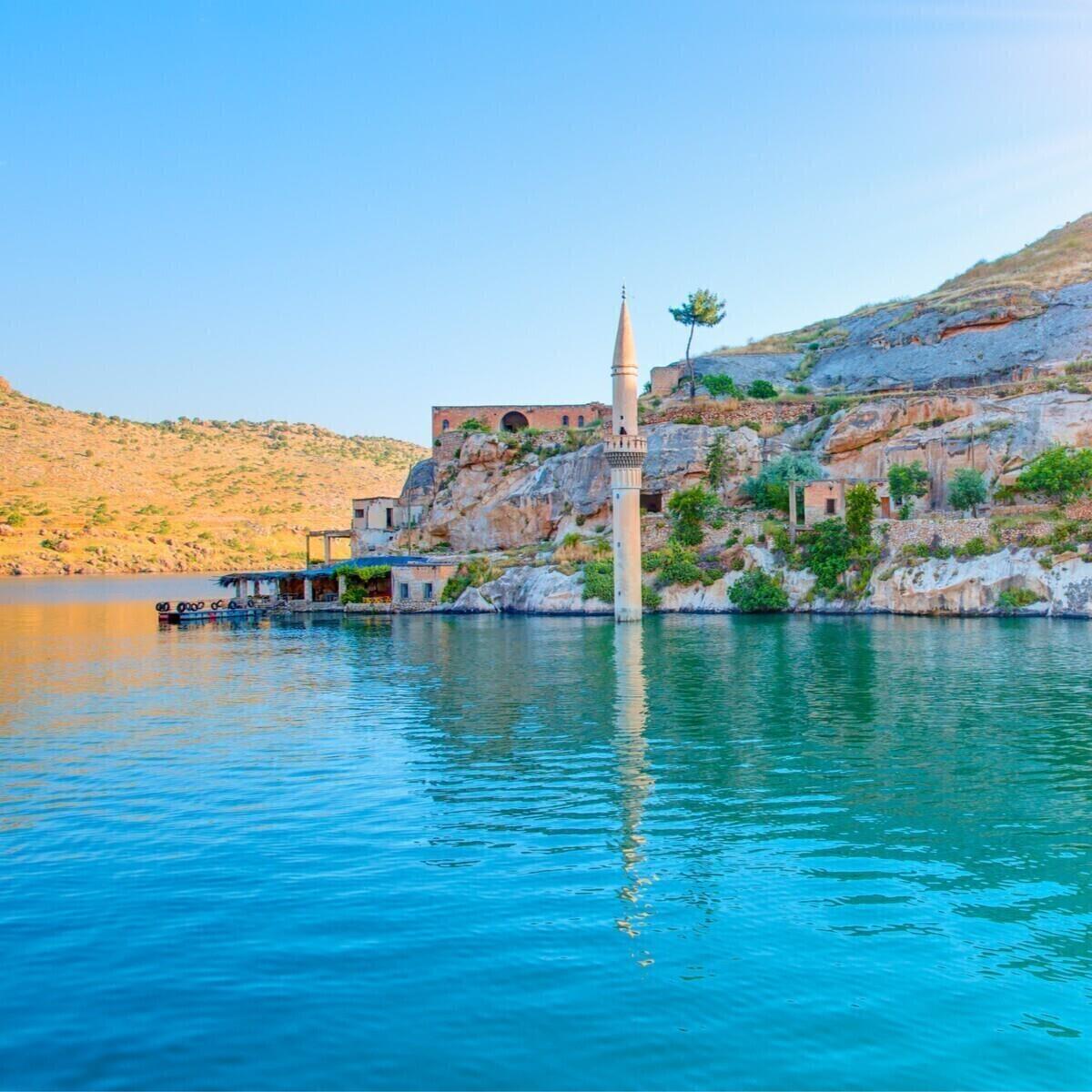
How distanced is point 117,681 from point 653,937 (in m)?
26.8

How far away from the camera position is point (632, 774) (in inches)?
742

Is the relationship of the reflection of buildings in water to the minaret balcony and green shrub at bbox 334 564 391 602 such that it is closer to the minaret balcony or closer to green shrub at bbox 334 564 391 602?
the minaret balcony

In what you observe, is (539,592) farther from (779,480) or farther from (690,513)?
(779,480)

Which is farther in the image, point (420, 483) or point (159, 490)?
point (159, 490)

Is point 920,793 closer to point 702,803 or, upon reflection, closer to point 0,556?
point 702,803

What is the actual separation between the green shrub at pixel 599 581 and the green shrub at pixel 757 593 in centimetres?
609

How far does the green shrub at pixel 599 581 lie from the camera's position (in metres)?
57.1

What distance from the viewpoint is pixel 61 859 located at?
47.3ft

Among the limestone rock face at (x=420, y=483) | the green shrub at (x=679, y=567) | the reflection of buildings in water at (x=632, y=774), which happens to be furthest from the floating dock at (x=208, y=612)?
the reflection of buildings in water at (x=632, y=774)

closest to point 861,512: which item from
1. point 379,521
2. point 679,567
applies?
point 679,567

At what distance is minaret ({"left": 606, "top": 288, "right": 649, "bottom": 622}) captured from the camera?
52.5 m

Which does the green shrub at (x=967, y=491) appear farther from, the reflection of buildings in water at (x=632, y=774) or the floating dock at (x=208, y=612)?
the floating dock at (x=208, y=612)

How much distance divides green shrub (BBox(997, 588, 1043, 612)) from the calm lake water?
22.7 metres

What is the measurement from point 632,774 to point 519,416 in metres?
65.0
